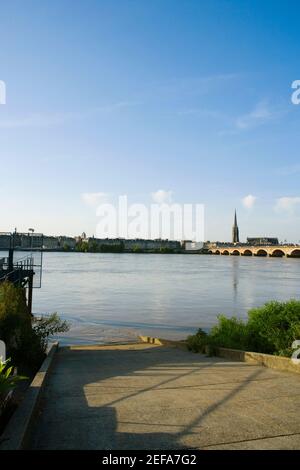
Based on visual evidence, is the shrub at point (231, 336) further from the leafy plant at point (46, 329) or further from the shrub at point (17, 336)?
the leafy plant at point (46, 329)

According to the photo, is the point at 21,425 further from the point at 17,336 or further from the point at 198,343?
the point at 198,343

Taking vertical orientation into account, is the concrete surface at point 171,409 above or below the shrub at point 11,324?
below

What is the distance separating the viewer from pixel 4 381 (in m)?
5.29

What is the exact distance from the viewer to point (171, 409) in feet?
20.5

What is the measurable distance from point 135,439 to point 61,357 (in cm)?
883

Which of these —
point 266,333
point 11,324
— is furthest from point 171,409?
point 266,333

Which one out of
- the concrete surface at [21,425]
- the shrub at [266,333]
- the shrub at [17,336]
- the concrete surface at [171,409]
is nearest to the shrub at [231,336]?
the shrub at [266,333]

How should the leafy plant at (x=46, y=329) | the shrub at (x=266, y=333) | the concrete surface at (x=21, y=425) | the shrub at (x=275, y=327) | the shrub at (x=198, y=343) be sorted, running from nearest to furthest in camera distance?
the concrete surface at (x=21, y=425), the shrub at (x=275, y=327), the shrub at (x=266, y=333), the shrub at (x=198, y=343), the leafy plant at (x=46, y=329)

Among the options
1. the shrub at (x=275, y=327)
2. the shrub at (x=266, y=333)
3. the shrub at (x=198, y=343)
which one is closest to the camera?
the shrub at (x=275, y=327)

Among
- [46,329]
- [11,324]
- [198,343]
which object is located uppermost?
[11,324]

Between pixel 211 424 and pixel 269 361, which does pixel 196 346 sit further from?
pixel 211 424

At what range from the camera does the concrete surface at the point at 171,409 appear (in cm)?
507
